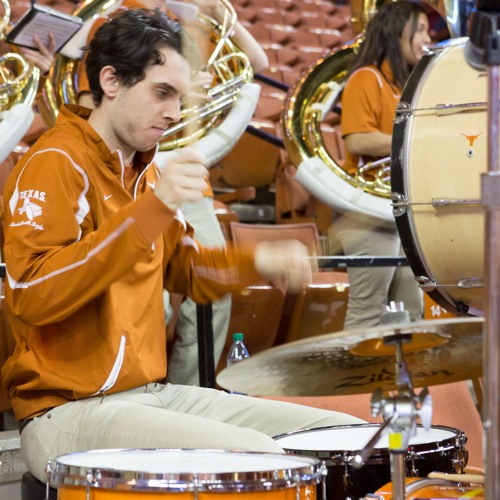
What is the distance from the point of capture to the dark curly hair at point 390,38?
3.40 metres

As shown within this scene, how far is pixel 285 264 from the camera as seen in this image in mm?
1916

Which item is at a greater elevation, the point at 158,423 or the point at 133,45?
the point at 133,45

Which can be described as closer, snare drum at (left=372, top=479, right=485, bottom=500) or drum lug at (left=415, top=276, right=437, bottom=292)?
snare drum at (left=372, top=479, right=485, bottom=500)

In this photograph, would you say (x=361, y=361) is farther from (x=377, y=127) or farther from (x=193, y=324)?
(x=377, y=127)

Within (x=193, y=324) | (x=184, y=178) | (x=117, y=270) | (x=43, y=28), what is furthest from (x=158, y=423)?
(x=43, y=28)

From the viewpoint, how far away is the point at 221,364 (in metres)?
→ 3.16

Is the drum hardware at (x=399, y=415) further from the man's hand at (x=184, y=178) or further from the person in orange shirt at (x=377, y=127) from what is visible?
the person in orange shirt at (x=377, y=127)

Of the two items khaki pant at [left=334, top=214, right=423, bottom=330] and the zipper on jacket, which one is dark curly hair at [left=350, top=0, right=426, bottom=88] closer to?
khaki pant at [left=334, top=214, right=423, bottom=330]

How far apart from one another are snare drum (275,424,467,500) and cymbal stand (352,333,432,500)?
0.37 meters

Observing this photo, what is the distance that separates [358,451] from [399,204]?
2.15 ft

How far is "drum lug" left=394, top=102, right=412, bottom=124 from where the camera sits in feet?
7.02

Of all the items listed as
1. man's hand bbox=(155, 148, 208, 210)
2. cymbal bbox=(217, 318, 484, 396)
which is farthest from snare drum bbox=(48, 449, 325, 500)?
man's hand bbox=(155, 148, 208, 210)

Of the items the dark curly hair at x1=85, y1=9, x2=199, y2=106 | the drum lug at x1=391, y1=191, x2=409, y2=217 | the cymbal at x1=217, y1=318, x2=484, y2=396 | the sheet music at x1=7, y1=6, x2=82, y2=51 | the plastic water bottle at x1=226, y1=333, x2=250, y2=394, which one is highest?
the sheet music at x1=7, y1=6, x2=82, y2=51

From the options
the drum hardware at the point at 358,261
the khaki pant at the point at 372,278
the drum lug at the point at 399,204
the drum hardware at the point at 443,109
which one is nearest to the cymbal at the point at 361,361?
the drum lug at the point at 399,204
